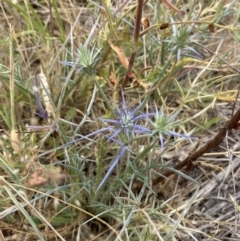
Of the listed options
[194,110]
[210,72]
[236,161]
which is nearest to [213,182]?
[236,161]

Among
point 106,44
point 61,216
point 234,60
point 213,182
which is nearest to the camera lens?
point 106,44

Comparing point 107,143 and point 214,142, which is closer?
point 214,142

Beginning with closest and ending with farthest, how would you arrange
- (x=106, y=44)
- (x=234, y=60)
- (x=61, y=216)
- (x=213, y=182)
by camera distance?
(x=106, y=44) → (x=61, y=216) → (x=213, y=182) → (x=234, y=60)

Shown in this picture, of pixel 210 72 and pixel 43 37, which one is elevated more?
pixel 43 37

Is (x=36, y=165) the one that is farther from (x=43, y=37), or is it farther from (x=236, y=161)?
(x=236, y=161)

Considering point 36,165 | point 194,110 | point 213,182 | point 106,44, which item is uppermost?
point 106,44

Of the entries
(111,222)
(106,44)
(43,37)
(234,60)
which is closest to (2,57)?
(43,37)

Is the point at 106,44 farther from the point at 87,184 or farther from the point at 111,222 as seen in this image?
the point at 111,222

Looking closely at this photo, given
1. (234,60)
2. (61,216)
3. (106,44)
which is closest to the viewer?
(106,44)

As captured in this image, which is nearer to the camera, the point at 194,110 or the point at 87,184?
the point at 87,184
